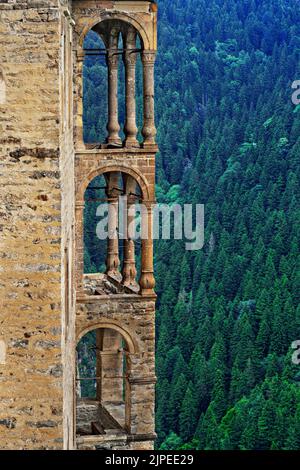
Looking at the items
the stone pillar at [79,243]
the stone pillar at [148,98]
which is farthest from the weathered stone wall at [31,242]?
the stone pillar at [148,98]

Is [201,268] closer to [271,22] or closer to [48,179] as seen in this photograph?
[271,22]

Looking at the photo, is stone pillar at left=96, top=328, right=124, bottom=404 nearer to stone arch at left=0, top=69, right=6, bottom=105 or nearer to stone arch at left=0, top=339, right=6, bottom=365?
stone arch at left=0, top=339, right=6, bottom=365

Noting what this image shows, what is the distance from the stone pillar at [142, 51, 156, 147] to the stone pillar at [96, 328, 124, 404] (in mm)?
4950

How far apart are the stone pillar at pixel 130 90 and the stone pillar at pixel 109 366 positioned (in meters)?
4.76

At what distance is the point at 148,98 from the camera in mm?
27406

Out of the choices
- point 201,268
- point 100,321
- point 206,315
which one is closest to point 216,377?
point 206,315

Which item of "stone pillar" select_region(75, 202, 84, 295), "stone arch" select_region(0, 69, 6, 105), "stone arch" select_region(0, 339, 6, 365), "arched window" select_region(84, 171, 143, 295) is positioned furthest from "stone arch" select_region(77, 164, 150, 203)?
"stone arch" select_region(0, 339, 6, 365)

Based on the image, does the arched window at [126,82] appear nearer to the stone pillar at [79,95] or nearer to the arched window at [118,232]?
the stone pillar at [79,95]

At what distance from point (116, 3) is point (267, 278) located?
51.8 m

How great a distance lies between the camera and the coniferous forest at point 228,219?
2601 inches

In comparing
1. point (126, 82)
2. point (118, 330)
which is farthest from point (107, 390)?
point (126, 82)

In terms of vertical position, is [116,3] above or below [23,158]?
above

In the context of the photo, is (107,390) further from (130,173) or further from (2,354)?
(2,354)

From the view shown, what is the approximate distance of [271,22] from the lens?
114188 mm
